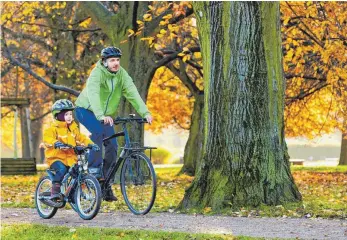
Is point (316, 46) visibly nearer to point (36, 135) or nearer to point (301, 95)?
point (301, 95)

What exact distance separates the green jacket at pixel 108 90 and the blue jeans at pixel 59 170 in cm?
83

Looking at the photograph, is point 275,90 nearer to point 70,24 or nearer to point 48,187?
point 48,187

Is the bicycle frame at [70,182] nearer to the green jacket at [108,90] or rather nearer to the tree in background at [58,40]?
the green jacket at [108,90]

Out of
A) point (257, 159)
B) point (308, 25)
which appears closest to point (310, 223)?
point (257, 159)

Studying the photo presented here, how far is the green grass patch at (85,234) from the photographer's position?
7094mm

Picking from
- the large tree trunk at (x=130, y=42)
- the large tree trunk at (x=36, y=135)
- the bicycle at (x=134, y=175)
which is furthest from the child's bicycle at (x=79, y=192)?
the large tree trunk at (x=36, y=135)

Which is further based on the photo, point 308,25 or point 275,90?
point 308,25

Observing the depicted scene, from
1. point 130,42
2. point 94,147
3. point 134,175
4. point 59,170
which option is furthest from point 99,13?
point 134,175

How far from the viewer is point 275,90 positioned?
9555 millimetres

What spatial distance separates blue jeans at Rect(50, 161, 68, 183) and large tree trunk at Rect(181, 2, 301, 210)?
1.73m

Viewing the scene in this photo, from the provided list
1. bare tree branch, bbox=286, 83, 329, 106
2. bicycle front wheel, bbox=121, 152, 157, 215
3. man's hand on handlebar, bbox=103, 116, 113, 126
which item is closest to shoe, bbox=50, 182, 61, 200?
bicycle front wheel, bbox=121, 152, 157, 215

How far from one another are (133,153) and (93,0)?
9726mm

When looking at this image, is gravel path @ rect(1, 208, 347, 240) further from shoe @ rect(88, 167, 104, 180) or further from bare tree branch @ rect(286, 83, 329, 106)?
bare tree branch @ rect(286, 83, 329, 106)

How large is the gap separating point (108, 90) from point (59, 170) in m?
1.24
